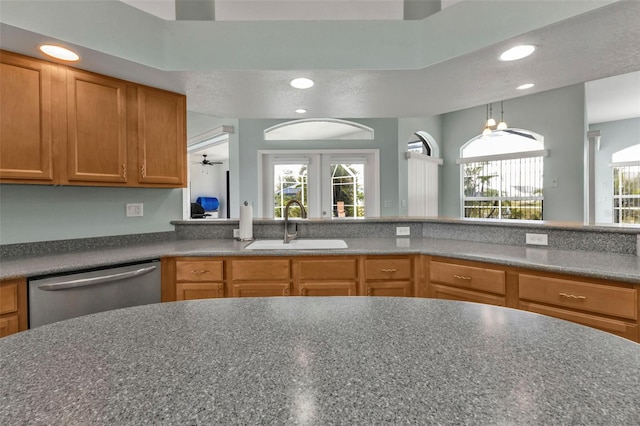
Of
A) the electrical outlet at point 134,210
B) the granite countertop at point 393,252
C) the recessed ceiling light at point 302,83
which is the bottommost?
the granite countertop at point 393,252

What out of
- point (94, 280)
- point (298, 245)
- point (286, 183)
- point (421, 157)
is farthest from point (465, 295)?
point (421, 157)

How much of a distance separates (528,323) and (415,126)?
17.7ft

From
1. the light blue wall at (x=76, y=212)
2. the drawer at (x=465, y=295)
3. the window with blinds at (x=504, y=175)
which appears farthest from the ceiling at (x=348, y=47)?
the window with blinds at (x=504, y=175)

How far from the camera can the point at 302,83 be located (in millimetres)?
2314

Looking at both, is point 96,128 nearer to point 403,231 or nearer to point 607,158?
point 403,231

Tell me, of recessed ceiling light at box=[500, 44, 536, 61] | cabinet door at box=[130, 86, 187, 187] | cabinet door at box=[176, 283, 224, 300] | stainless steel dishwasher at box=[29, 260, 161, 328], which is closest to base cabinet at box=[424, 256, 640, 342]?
recessed ceiling light at box=[500, 44, 536, 61]

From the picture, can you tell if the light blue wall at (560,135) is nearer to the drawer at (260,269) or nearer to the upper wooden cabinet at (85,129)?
the drawer at (260,269)

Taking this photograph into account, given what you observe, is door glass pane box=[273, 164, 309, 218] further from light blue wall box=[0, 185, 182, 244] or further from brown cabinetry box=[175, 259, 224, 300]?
brown cabinetry box=[175, 259, 224, 300]

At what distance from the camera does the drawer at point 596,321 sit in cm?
140

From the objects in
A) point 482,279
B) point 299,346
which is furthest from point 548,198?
point 299,346

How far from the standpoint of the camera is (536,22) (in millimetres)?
1617

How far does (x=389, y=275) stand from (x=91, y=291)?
187cm

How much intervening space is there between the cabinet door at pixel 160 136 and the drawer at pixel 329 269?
1.31 metres

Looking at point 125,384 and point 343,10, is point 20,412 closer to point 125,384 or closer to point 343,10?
point 125,384
